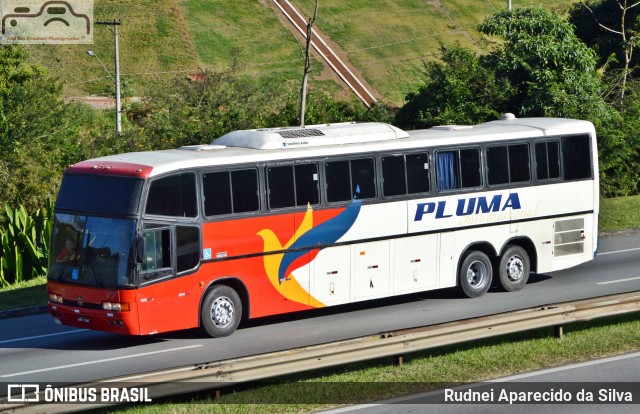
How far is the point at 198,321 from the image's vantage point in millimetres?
18359

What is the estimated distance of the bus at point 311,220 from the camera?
695 inches

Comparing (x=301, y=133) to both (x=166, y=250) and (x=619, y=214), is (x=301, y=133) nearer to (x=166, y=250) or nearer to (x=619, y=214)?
(x=166, y=250)

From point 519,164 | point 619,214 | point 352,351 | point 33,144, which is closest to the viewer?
point 352,351

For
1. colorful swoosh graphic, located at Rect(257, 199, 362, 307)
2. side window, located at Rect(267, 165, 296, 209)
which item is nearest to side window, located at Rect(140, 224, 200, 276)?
colorful swoosh graphic, located at Rect(257, 199, 362, 307)

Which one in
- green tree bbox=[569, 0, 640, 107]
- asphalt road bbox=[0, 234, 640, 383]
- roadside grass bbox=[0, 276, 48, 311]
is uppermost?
green tree bbox=[569, 0, 640, 107]

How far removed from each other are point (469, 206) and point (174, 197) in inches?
265

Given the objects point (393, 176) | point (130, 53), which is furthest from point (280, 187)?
point (130, 53)

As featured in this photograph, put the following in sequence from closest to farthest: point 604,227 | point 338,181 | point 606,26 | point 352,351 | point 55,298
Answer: point 352,351 < point 55,298 < point 338,181 < point 604,227 < point 606,26

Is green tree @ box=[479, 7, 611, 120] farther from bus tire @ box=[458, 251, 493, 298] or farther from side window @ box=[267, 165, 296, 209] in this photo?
side window @ box=[267, 165, 296, 209]

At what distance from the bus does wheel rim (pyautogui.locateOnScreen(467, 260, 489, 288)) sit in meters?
0.03

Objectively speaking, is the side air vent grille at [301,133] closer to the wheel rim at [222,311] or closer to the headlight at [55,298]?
the wheel rim at [222,311]

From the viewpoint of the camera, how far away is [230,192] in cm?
1880

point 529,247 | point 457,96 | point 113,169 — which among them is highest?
point 457,96

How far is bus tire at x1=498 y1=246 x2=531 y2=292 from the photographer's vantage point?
2261 cm
